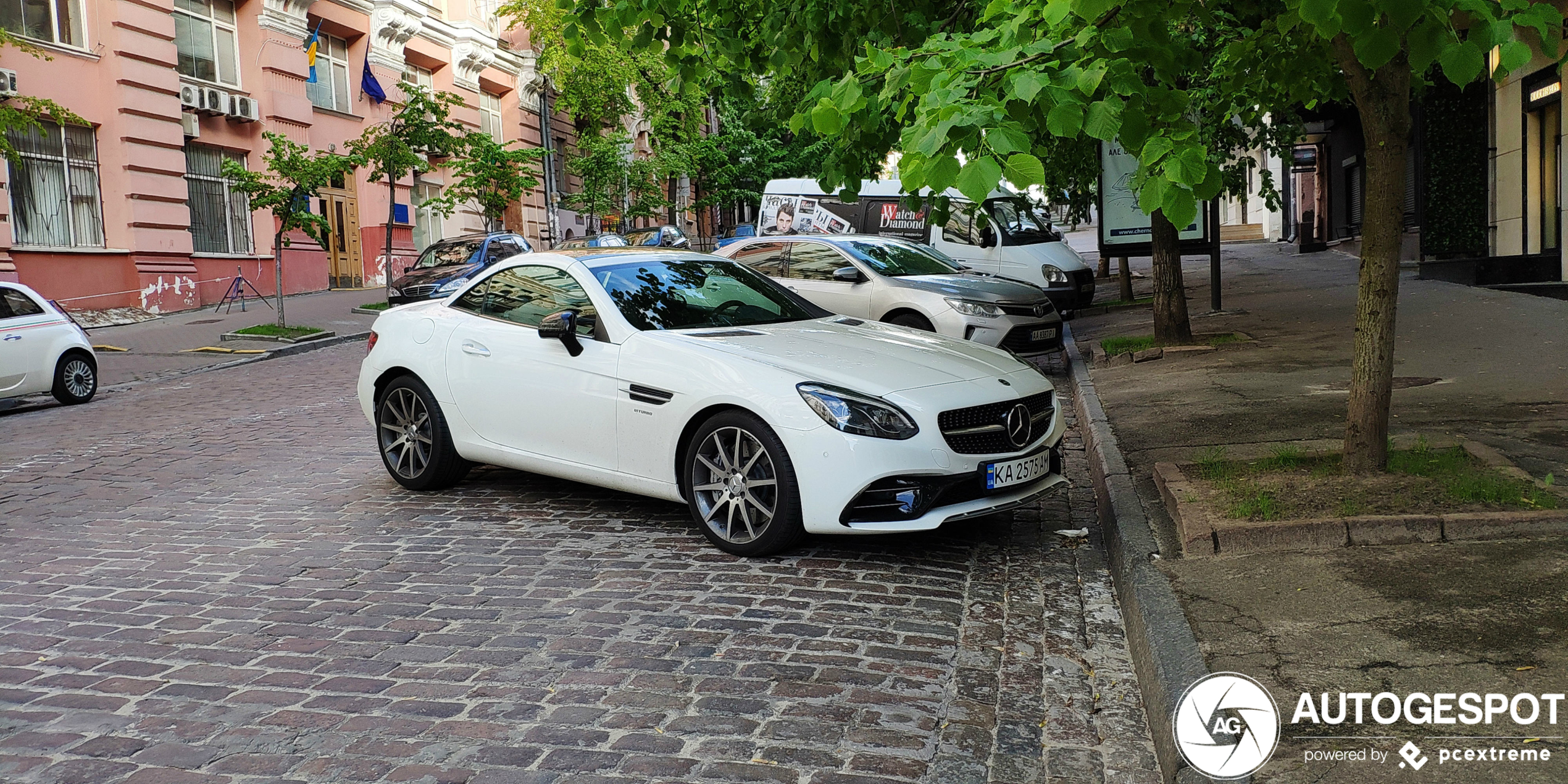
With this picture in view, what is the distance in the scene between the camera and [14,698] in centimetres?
438

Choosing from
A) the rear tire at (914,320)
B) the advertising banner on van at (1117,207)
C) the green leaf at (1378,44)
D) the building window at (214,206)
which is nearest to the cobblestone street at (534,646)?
the green leaf at (1378,44)

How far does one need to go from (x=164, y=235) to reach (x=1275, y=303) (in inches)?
758

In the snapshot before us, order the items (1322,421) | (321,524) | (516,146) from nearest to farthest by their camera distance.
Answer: (321,524) → (1322,421) → (516,146)

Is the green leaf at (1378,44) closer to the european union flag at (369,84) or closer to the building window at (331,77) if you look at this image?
the building window at (331,77)

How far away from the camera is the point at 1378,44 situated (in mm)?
4059

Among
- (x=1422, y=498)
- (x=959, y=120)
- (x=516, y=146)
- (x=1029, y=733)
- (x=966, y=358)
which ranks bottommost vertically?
(x=1029, y=733)

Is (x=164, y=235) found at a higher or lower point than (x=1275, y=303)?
higher

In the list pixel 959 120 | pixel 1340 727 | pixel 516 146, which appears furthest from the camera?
pixel 516 146

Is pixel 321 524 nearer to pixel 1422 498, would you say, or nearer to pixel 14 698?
pixel 14 698

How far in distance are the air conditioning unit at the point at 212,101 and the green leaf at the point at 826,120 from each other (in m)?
23.1

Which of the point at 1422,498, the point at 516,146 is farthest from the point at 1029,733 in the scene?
the point at 516,146

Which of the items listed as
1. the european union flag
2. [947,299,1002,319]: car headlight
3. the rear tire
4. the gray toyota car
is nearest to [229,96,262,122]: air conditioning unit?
the european union flag

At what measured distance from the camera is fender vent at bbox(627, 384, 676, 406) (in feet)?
20.5

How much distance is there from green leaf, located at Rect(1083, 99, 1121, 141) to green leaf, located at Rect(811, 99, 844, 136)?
93 centimetres
